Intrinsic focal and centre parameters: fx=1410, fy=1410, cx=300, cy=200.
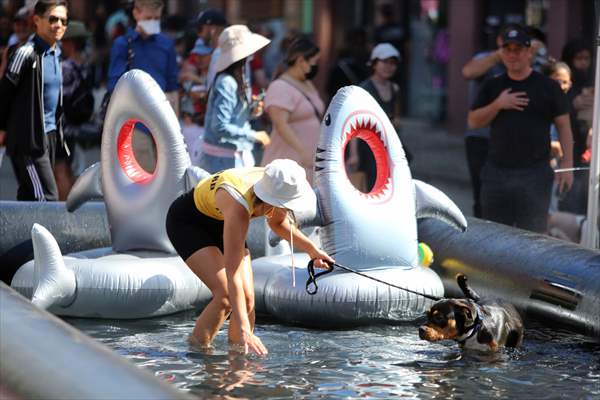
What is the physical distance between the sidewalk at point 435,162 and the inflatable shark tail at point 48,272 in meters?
→ 4.18

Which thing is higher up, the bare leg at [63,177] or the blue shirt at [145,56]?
the blue shirt at [145,56]

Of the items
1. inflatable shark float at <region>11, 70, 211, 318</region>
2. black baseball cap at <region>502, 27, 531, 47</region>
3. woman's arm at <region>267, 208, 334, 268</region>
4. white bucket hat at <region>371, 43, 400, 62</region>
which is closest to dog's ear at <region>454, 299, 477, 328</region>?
woman's arm at <region>267, 208, 334, 268</region>

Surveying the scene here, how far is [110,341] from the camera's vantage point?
25.2ft

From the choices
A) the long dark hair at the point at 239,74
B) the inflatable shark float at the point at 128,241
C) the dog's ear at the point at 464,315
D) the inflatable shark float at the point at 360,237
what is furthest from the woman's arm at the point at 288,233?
the long dark hair at the point at 239,74

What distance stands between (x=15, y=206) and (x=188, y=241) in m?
2.45

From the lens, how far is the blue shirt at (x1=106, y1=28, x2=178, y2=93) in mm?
10602

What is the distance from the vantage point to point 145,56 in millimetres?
10617

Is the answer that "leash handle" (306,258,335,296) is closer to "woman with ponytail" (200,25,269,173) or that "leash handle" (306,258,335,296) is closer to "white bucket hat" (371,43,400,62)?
"woman with ponytail" (200,25,269,173)

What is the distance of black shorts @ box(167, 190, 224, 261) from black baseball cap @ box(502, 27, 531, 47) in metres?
2.90

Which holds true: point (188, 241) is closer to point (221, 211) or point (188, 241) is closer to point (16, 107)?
point (221, 211)

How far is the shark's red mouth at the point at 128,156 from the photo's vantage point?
8.98 m

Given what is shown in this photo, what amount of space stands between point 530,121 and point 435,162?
8299 millimetres

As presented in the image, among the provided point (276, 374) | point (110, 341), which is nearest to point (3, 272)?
point (110, 341)

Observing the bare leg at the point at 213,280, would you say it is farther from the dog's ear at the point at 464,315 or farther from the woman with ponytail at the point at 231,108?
the woman with ponytail at the point at 231,108
